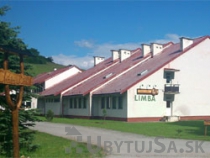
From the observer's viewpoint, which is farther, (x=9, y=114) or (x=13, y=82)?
(x=9, y=114)

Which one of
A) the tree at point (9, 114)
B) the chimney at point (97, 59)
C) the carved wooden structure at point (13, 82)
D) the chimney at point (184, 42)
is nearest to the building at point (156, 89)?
the chimney at point (184, 42)

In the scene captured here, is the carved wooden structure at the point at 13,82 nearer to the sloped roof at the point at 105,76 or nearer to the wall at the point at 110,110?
the wall at the point at 110,110

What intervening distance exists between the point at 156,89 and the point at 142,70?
122 inches

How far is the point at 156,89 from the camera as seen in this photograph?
34031mm

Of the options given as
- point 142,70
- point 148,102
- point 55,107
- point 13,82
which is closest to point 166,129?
point 148,102

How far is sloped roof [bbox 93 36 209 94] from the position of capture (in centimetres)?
3316

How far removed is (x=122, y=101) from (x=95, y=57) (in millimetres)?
22592

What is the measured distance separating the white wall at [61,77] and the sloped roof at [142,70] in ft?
52.1

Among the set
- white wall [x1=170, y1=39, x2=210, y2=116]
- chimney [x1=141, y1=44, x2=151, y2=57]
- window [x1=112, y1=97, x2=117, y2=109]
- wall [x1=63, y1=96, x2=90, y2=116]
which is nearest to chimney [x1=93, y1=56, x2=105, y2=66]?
wall [x1=63, y1=96, x2=90, y2=116]

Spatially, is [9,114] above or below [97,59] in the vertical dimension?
below

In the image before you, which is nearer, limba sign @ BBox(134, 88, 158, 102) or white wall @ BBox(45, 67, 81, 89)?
limba sign @ BBox(134, 88, 158, 102)

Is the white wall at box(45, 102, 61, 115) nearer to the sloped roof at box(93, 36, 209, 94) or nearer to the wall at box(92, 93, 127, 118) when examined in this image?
the wall at box(92, 93, 127, 118)

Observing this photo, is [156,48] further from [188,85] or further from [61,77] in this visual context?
[61,77]

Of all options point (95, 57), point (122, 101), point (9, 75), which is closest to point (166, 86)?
point (122, 101)
